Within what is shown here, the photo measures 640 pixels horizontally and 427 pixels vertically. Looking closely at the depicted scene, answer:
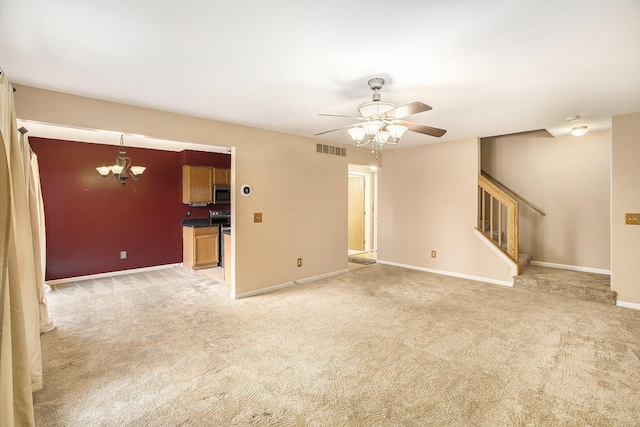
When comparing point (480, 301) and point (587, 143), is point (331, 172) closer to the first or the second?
point (480, 301)

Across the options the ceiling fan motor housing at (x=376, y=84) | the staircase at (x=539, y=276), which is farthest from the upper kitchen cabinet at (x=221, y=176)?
the staircase at (x=539, y=276)

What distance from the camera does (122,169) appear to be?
5.33 m

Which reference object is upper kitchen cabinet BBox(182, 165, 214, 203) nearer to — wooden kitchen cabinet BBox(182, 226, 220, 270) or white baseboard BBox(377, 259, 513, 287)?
wooden kitchen cabinet BBox(182, 226, 220, 270)

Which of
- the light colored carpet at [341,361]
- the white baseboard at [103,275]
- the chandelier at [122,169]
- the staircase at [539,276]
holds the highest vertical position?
the chandelier at [122,169]

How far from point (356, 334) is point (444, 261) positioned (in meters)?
3.22

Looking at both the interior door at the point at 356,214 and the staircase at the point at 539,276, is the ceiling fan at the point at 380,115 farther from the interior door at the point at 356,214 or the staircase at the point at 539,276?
the interior door at the point at 356,214

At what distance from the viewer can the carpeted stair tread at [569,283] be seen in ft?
13.7

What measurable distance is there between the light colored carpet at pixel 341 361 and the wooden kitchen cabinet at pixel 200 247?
199 cm

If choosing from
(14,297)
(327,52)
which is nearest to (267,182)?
(327,52)

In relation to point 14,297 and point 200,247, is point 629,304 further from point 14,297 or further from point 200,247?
point 200,247

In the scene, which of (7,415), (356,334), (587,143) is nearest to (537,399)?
(356,334)

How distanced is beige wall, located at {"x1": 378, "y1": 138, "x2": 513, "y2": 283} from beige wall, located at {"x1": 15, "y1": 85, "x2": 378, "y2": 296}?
108 centimetres

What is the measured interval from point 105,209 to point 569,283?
779 cm

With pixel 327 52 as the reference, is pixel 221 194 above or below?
below
